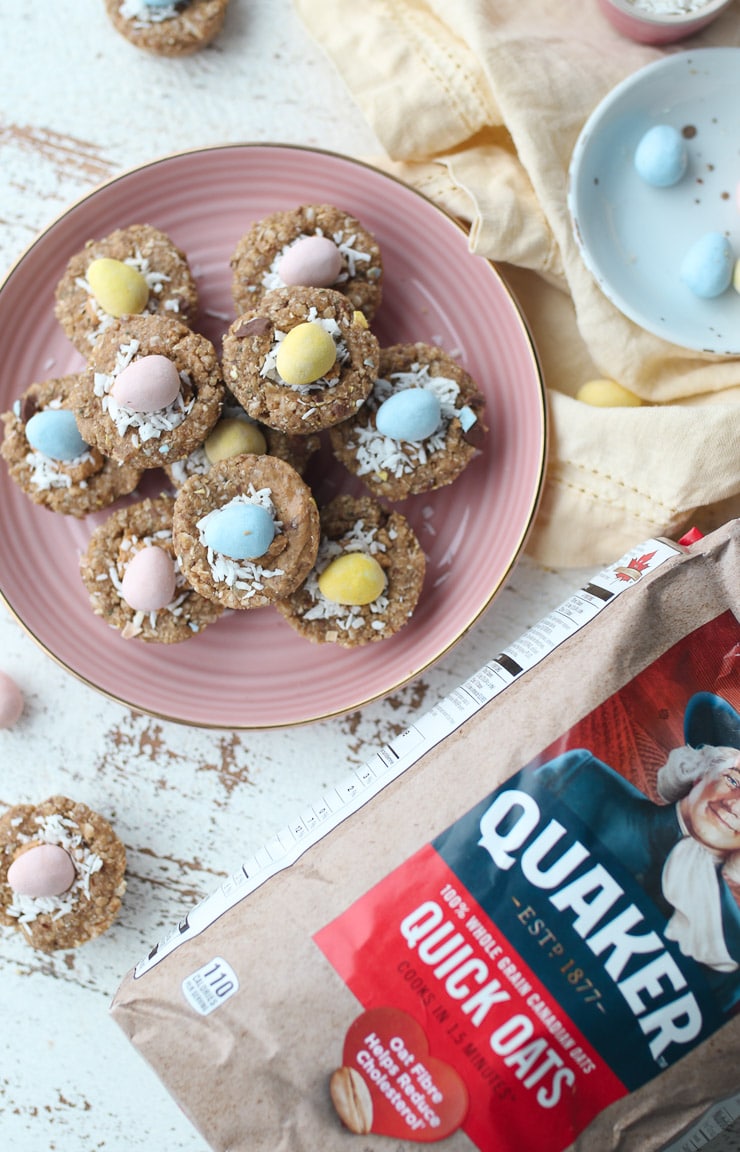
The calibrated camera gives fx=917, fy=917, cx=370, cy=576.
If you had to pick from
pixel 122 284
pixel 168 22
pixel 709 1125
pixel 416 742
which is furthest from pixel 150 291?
pixel 709 1125

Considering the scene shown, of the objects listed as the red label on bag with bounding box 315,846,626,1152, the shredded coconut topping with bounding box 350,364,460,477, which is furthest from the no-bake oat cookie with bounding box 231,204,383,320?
the red label on bag with bounding box 315,846,626,1152

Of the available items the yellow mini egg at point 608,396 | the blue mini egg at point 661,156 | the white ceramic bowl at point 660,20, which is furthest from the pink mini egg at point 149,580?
the white ceramic bowl at point 660,20

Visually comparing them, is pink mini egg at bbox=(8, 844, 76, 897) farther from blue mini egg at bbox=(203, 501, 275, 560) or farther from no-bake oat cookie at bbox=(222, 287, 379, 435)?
no-bake oat cookie at bbox=(222, 287, 379, 435)

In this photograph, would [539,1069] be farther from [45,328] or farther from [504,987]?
[45,328]

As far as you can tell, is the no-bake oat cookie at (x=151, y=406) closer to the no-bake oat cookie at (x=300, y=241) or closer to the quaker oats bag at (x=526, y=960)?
the no-bake oat cookie at (x=300, y=241)

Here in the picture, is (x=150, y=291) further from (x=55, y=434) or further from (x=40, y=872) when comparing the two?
(x=40, y=872)

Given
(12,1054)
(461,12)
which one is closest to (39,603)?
(12,1054)
